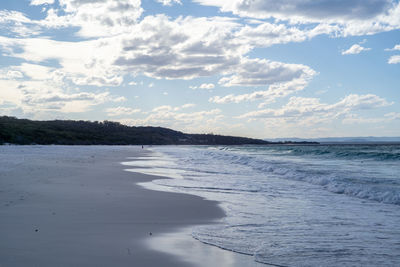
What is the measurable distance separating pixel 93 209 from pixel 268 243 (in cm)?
421

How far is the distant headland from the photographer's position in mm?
77656

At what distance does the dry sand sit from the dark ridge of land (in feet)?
199

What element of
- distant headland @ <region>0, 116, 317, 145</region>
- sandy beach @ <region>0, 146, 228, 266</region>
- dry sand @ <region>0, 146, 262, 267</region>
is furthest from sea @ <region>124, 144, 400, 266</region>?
A: distant headland @ <region>0, 116, 317, 145</region>

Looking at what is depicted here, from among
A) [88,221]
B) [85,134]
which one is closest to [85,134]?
[85,134]

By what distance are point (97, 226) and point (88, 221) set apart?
1.52 ft

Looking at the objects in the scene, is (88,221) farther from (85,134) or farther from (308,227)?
(85,134)

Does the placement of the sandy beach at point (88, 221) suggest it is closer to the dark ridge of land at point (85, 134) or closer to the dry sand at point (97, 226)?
the dry sand at point (97, 226)

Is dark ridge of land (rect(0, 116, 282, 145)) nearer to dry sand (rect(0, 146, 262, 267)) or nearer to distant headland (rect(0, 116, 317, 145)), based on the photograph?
distant headland (rect(0, 116, 317, 145))

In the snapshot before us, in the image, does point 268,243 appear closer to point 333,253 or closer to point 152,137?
point 333,253

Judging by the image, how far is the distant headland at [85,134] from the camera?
77.7 metres

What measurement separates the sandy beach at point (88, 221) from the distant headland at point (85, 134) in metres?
58.9

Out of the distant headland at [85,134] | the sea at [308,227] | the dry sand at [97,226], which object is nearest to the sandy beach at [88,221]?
the dry sand at [97,226]

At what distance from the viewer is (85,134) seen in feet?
367

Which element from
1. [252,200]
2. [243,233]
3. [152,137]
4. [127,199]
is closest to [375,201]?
[252,200]
